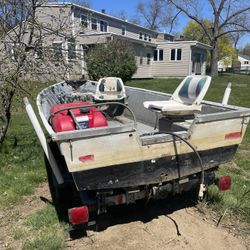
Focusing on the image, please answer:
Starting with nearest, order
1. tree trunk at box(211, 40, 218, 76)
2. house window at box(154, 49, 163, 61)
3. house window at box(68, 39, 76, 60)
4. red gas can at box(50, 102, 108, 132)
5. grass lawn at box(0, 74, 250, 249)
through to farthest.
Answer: grass lawn at box(0, 74, 250, 249) < red gas can at box(50, 102, 108, 132) < house window at box(68, 39, 76, 60) < house window at box(154, 49, 163, 61) < tree trunk at box(211, 40, 218, 76)

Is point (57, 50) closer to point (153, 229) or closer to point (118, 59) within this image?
point (153, 229)

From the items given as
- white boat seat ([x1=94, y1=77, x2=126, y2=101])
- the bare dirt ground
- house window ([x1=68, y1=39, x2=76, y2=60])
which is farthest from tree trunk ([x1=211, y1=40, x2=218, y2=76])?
the bare dirt ground

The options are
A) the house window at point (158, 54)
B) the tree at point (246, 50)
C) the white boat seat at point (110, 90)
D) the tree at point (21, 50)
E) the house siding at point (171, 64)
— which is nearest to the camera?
the tree at point (21, 50)

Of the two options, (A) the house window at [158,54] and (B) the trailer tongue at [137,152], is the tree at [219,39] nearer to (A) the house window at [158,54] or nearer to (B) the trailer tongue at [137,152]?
(A) the house window at [158,54]

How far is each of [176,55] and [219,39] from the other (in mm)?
20685

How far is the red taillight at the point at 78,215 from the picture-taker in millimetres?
2965

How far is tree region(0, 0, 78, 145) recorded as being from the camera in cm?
516

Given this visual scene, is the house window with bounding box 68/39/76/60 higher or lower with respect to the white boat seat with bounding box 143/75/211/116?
higher

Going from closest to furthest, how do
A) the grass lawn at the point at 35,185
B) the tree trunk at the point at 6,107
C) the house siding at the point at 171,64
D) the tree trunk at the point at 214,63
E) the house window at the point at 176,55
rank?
1. the grass lawn at the point at 35,185
2. the tree trunk at the point at 6,107
3. the house siding at the point at 171,64
4. the house window at the point at 176,55
5. the tree trunk at the point at 214,63

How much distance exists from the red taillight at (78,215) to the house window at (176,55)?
26650 millimetres

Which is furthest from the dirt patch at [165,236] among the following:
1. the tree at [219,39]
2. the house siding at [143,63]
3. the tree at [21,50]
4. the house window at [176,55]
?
the tree at [219,39]

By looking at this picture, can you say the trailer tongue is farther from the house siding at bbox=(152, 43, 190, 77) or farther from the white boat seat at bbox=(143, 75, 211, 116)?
the house siding at bbox=(152, 43, 190, 77)

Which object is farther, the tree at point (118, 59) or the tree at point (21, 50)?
the tree at point (118, 59)

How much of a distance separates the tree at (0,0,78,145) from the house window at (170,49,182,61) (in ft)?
77.7
